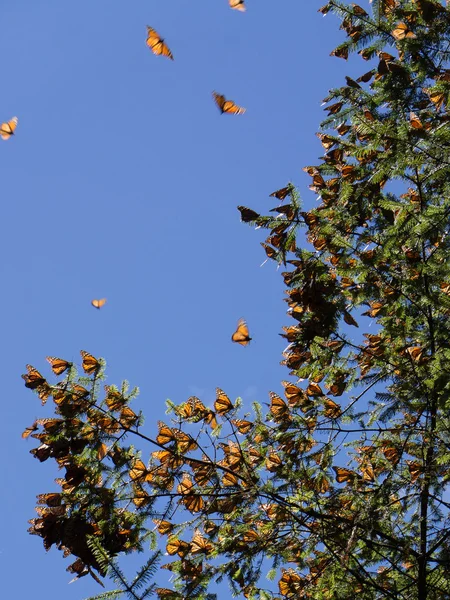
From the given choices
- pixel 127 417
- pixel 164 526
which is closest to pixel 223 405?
pixel 127 417

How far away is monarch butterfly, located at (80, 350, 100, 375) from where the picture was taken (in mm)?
4258

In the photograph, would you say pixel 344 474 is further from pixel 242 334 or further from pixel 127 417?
pixel 127 417

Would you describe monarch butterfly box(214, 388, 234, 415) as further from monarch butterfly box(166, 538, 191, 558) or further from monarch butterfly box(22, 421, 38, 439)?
monarch butterfly box(22, 421, 38, 439)

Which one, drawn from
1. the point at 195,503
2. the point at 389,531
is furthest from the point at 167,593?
the point at 389,531

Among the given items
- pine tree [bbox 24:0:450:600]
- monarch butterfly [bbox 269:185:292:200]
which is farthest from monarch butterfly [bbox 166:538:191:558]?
monarch butterfly [bbox 269:185:292:200]

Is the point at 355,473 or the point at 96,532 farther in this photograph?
the point at 355,473

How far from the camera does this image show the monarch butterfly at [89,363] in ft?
14.0

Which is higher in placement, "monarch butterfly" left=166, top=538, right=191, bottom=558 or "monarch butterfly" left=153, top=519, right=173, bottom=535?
"monarch butterfly" left=153, top=519, right=173, bottom=535

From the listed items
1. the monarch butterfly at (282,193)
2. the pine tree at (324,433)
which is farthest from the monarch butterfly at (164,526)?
the monarch butterfly at (282,193)

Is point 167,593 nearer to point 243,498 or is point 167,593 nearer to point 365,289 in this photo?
point 243,498

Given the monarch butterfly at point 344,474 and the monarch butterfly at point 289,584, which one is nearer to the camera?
the monarch butterfly at point 289,584

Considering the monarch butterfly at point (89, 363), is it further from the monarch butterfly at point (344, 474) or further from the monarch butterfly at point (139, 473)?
the monarch butterfly at point (344, 474)

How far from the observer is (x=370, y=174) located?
4.70m

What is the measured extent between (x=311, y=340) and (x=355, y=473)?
1024 mm
